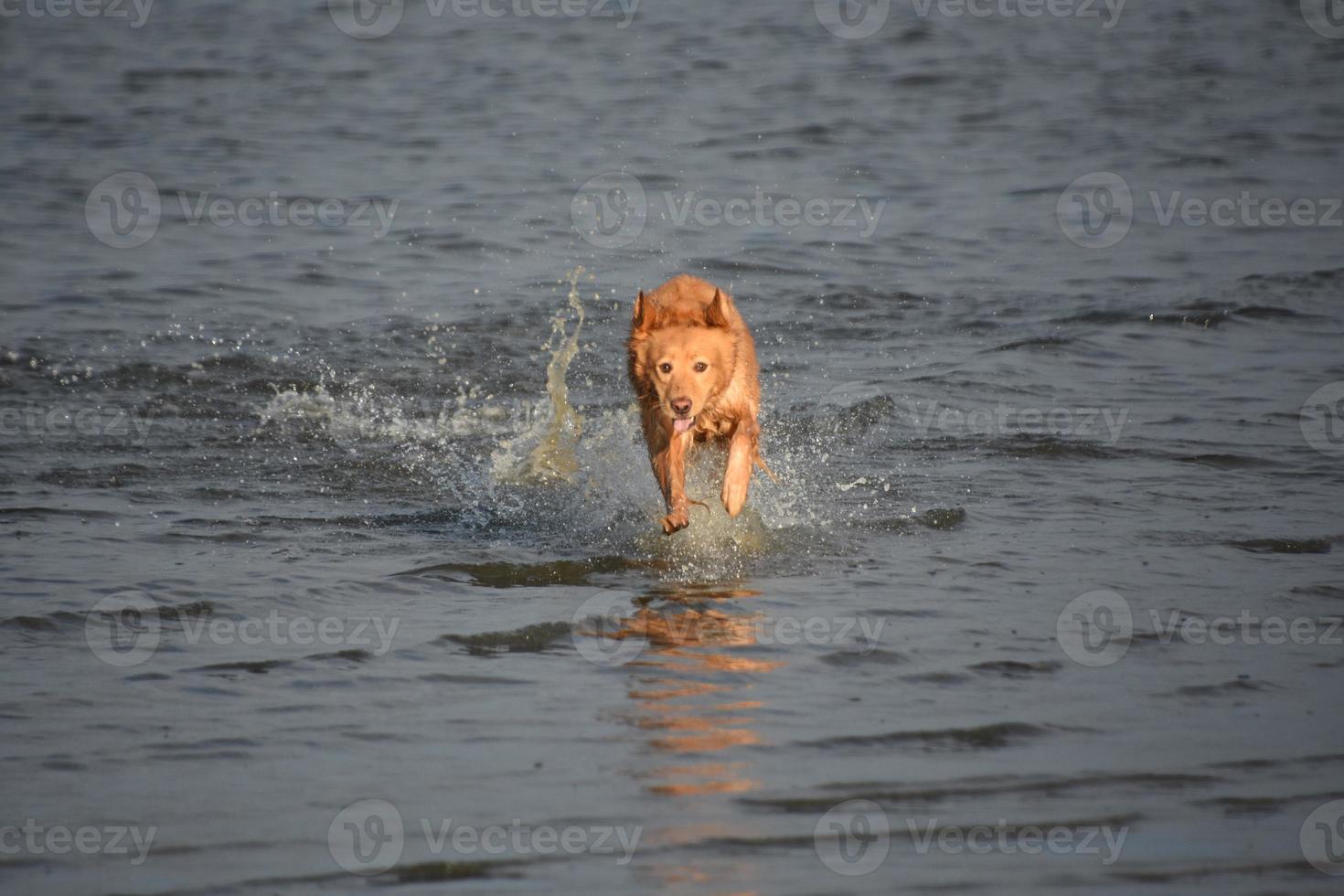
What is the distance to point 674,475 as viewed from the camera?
7.42 meters

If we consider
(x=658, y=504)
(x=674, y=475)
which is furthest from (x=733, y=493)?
(x=658, y=504)

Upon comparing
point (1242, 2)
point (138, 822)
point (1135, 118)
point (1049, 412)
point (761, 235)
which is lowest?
point (138, 822)

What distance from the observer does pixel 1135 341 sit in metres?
12.4

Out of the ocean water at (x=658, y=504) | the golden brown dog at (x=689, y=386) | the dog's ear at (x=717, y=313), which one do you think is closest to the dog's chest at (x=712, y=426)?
the golden brown dog at (x=689, y=386)

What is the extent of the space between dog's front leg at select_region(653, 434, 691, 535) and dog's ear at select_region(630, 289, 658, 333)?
0.57 m

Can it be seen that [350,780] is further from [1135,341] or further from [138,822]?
[1135,341]

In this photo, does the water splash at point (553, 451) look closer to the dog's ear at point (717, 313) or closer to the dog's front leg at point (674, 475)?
the dog's front leg at point (674, 475)

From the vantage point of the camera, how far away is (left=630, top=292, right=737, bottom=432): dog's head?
7.16m

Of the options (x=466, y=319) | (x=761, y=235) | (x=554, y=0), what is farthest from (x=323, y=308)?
(x=554, y=0)

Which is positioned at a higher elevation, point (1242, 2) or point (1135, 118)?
point (1242, 2)

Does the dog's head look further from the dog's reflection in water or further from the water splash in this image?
the water splash

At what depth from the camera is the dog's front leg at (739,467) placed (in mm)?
7348

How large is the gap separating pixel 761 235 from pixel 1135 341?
5.07m

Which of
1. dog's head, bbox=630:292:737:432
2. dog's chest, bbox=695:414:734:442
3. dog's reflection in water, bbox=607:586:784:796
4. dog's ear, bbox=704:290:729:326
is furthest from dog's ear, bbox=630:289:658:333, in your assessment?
dog's reflection in water, bbox=607:586:784:796
